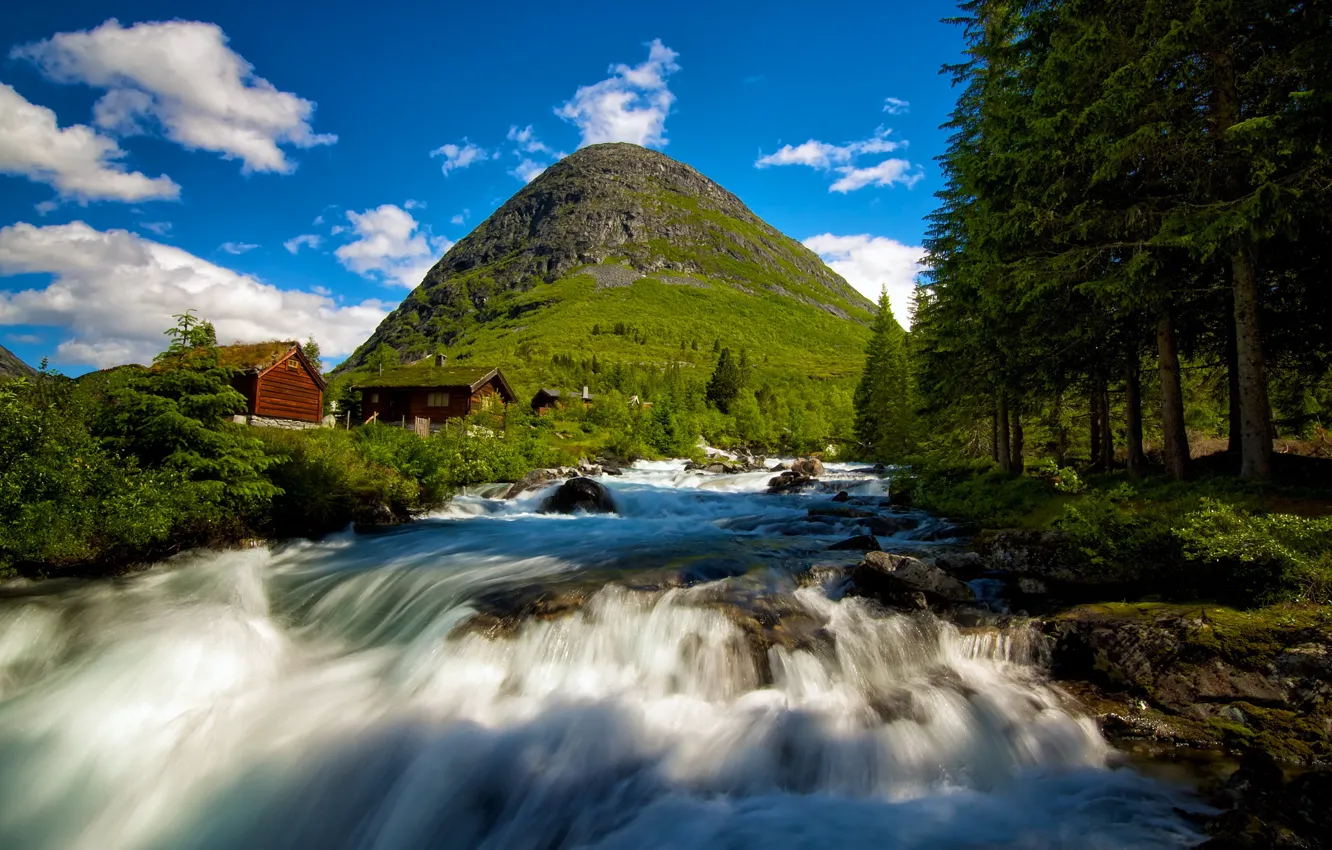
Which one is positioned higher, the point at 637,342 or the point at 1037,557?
the point at 637,342

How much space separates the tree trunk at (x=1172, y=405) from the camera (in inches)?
471

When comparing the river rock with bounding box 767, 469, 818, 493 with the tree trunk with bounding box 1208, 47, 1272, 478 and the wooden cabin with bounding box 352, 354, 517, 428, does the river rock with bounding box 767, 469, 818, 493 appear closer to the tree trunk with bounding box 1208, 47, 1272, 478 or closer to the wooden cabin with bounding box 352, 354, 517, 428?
the tree trunk with bounding box 1208, 47, 1272, 478

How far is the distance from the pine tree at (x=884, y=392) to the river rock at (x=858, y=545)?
30791 mm

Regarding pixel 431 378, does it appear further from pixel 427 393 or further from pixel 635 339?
pixel 635 339

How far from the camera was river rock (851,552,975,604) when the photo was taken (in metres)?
9.24

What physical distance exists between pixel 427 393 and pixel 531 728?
46396 millimetres

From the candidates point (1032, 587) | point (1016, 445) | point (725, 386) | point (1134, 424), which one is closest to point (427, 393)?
point (725, 386)

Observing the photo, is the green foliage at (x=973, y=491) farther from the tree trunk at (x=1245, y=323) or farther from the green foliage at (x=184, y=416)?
the green foliage at (x=184, y=416)

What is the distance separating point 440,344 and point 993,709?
202151mm

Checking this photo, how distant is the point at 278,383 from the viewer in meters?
36.2

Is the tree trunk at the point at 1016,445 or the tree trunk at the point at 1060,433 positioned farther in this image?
the tree trunk at the point at 1060,433

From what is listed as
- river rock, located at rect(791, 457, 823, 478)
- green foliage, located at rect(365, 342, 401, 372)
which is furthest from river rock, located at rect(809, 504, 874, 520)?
green foliage, located at rect(365, 342, 401, 372)

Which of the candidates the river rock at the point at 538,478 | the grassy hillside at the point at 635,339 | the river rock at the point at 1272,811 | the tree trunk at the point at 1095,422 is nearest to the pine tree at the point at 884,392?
the tree trunk at the point at 1095,422

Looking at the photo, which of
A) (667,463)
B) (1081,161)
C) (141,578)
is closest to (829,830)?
(141,578)
